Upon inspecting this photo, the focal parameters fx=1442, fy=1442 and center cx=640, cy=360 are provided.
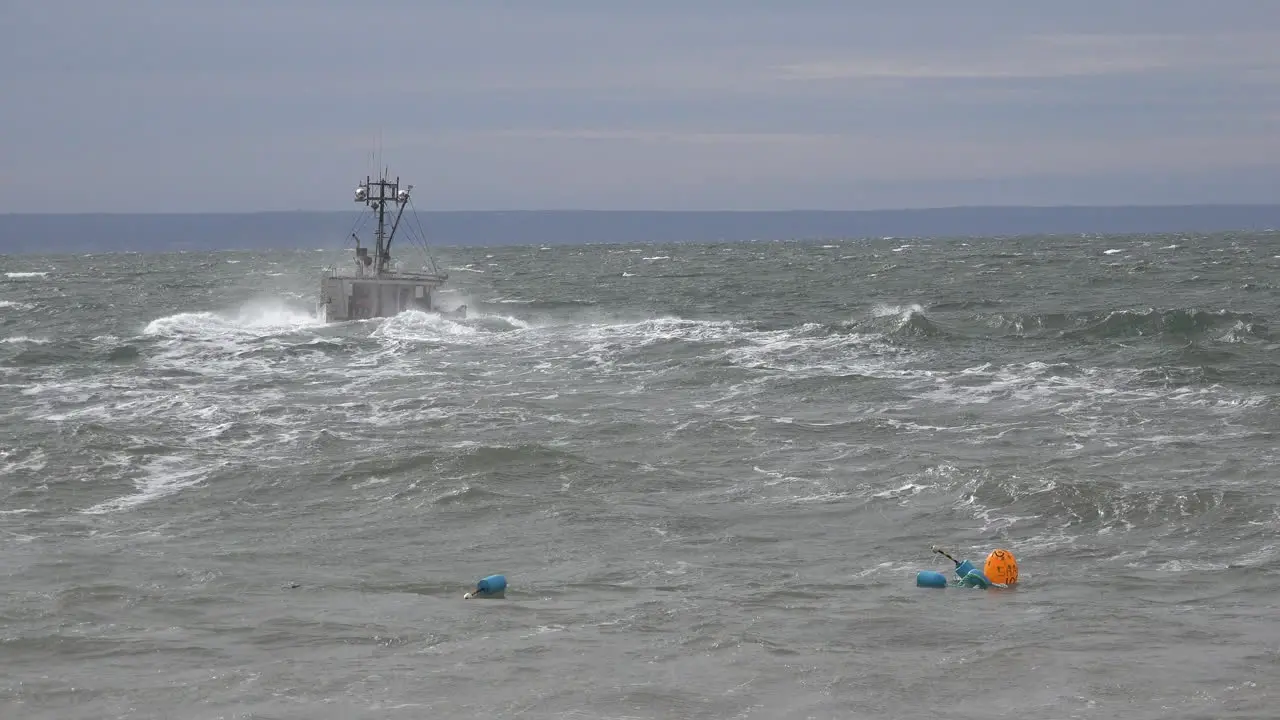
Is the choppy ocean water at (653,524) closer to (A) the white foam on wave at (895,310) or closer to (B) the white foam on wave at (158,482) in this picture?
(B) the white foam on wave at (158,482)

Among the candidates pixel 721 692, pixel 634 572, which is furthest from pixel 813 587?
pixel 721 692

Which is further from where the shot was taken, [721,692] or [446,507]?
[446,507]

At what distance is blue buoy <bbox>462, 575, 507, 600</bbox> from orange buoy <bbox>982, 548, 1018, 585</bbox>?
5.23 meters

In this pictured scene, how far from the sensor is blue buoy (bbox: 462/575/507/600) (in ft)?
50.6

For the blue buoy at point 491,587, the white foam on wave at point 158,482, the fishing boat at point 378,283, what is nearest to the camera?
the blue buoy at point 491,587

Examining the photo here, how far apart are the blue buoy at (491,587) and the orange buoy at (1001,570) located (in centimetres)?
523

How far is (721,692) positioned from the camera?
12.2 m

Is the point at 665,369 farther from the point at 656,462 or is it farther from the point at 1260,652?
the point at 1260,652

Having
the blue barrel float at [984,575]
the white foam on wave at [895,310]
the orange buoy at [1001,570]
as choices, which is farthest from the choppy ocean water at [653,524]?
the white foam on wave at [895,310]

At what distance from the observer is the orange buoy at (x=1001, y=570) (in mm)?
15641

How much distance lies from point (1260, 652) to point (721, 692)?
16.0 ft

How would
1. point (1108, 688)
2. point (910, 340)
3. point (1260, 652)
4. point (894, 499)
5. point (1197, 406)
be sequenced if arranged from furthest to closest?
1. point (910, 340)
2. point (1197, 406)
3. point (894, 499)
4. point (1260, 652)
5. point (1108, 688)

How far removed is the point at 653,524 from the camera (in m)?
19.3

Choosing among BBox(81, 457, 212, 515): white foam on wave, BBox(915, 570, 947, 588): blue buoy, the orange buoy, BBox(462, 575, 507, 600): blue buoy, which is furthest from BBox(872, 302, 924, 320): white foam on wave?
BBox(462, 575, 507, 600): blue buoy
